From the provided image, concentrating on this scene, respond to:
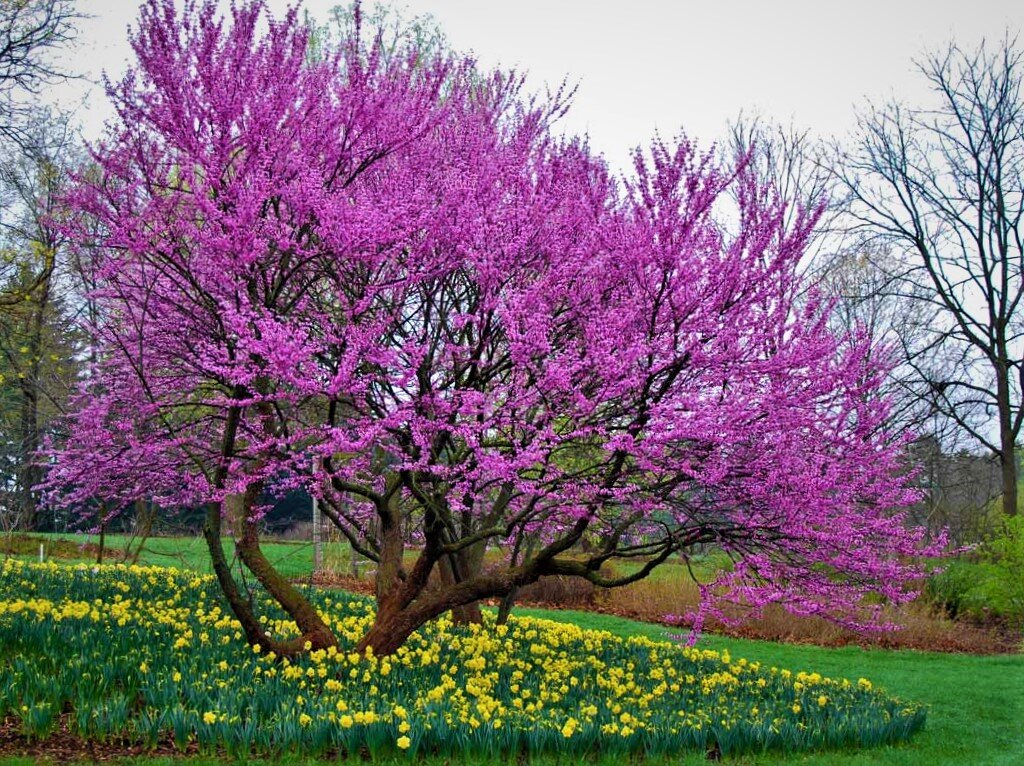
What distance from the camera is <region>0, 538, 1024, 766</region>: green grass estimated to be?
251 inches

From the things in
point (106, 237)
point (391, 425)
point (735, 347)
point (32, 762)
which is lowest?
point (32, 762)

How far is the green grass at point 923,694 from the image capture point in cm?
639

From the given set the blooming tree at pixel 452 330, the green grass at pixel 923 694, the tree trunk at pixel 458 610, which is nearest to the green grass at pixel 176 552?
the green grass at pixel 923 694

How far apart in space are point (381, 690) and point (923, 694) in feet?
24.9

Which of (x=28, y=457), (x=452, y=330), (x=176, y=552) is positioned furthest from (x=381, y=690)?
(x=28, y=457)

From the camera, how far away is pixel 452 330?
786 centimetres

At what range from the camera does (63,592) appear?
353 inches

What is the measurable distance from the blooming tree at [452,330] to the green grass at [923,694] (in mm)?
1416

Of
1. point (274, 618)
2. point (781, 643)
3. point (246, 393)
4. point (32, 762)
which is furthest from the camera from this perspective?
point (781, 643)

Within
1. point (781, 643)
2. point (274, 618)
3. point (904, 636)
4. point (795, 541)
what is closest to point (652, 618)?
point (781, 643)

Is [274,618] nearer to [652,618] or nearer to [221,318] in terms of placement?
[221,318]

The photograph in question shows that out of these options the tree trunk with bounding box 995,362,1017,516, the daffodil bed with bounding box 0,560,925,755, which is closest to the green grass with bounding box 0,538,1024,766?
the daffodil bed with bounding box 0,560,925,755

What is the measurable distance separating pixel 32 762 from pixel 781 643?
13.0 meters

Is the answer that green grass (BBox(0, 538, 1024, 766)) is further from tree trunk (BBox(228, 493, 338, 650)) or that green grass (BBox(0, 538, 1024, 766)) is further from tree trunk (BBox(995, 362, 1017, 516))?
tree trunk (BBox(995, 362, 1017, 516))
